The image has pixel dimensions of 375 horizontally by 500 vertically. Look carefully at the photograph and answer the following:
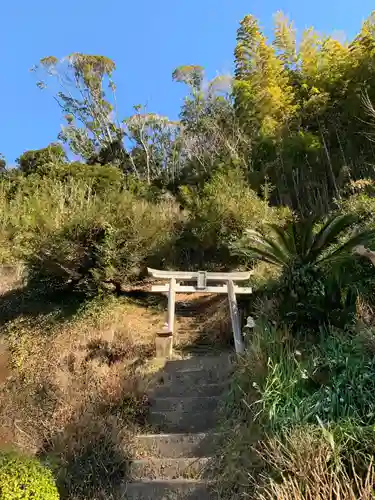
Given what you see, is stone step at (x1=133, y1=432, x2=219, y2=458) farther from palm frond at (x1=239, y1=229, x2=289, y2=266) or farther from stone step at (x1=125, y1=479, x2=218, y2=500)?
palm frond at (x1=239, y1=229, x2=289, y2=266)

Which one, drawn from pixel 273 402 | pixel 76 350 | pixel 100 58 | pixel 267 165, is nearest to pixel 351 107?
pixel 267 165

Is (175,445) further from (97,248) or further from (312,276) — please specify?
(97,248)

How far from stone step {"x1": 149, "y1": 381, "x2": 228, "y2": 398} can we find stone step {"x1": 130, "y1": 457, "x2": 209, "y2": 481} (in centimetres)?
141

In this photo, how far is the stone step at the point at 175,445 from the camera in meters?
5.26

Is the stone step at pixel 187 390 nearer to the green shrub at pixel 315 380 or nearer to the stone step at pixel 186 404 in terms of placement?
the stone step at pixel 186 404

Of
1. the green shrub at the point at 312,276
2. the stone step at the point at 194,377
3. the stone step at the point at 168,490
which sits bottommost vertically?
the stone step at the point at 168,490

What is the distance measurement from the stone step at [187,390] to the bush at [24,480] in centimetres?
257

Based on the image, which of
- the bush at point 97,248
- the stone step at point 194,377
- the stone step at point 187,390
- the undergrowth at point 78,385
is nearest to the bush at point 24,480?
the undergrowth at point 78,385

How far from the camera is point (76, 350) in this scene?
26.0 ft

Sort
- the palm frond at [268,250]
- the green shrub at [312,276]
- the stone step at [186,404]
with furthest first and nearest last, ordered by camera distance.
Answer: the palm frond at [268,250] → the stone step at [186,404] → the green shrub at [312,276]

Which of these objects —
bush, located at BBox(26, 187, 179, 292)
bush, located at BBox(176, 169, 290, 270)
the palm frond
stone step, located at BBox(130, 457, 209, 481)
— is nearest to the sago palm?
the palm frond

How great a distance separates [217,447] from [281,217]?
6719 mm

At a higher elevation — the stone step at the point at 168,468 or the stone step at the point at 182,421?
the stone step at the point at 182,421

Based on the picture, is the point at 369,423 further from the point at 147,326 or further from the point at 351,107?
the point at 351,107
